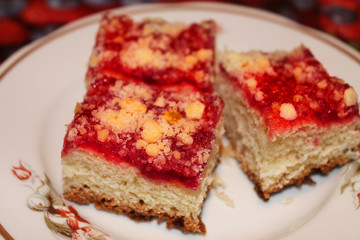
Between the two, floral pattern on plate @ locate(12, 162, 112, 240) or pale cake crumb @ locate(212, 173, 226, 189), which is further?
pale cake crumb @ locate(212, 173, 226, 189)

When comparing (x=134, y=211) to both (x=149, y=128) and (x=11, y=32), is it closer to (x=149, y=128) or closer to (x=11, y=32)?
(x=149, y=128)

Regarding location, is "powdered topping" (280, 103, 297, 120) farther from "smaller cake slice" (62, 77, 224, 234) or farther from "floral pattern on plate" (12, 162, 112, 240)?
"floral pattern on plate" (12, 162, 112, 240)

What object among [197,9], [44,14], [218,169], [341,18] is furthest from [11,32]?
[341,18]

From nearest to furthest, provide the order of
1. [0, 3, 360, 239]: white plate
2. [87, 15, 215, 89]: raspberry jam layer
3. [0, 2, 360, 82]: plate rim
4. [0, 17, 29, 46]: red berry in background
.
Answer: [0, 3, 360, 239]: white plate < [87, 15, 215, 89]: raspberry jam layer < [0, 2, 360, 82]: plate rim < [0, 17, 29, 46]: red berry in background

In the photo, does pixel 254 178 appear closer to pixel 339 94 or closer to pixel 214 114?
pixel 214 114

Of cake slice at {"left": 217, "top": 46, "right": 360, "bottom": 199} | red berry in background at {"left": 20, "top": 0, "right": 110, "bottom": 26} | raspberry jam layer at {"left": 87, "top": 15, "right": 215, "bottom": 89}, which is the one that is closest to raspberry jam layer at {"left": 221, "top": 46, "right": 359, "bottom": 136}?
cake slice at {"left": 217, "top": 46, "right": 360, "bottom": 199}

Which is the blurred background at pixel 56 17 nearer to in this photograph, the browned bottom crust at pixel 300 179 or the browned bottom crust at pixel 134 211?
the browned bottom crust at pixel 300 179
